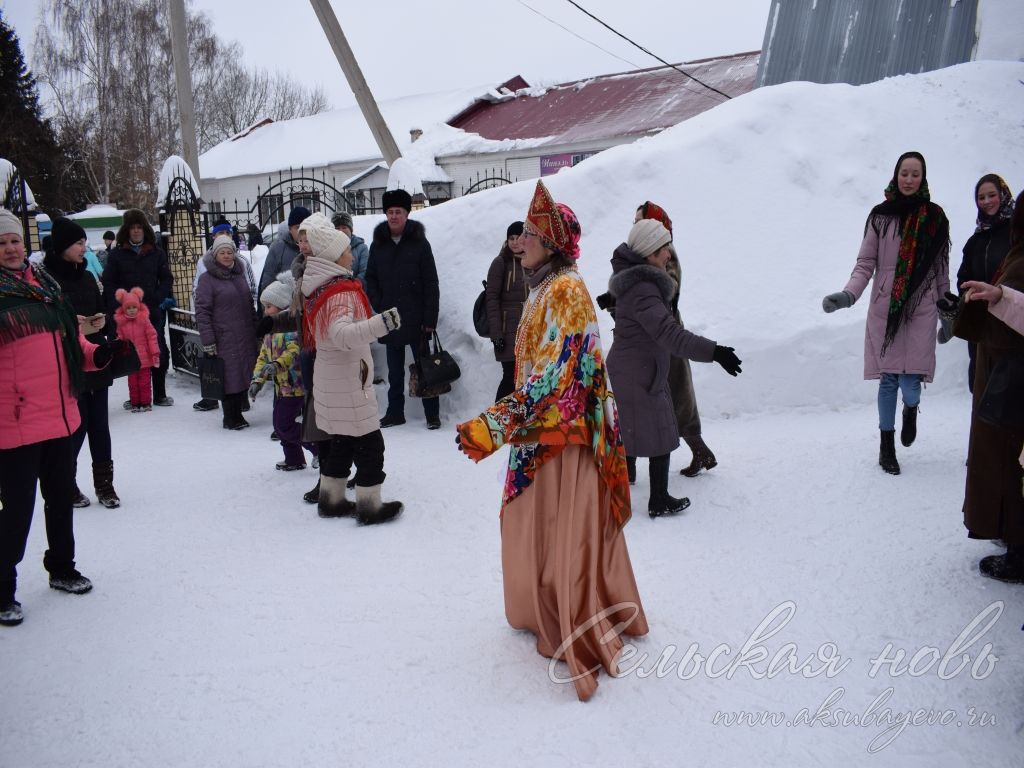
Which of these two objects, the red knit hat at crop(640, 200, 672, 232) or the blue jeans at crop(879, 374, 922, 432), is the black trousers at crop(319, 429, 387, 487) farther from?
the blue jeans at crop(879, 374, 922, 432)

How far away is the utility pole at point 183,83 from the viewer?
45.5 ft

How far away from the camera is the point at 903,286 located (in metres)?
5.12

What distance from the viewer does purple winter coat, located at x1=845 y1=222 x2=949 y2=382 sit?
16.8 feet

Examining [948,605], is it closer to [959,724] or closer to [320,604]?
[959,724]

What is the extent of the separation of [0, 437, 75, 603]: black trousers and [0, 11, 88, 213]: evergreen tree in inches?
1129

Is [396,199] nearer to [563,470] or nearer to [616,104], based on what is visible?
[563,470]

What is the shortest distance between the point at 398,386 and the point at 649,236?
3.70 metres

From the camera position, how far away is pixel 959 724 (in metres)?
2.87

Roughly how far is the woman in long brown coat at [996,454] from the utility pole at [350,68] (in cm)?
991

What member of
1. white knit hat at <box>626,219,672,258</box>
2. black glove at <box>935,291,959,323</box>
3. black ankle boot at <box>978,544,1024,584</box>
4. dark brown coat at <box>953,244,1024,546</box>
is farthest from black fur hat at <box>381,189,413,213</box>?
black ankle boot at <box>978,544,1024,584</box>

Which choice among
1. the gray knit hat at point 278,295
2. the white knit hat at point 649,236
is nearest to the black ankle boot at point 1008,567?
A: the white knit hat at point 649,236

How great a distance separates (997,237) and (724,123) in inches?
179

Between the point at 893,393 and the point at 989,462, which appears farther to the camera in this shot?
the point at 893,393

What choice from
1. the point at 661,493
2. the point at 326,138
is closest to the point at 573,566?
the point at 661,493
